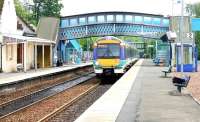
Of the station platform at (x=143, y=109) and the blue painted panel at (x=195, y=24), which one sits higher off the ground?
the blue painted panel at (x=195, y=24)

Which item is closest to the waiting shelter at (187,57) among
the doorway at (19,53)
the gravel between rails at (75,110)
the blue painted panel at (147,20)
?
the gravel between rails at (75,110)

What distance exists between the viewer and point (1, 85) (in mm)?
27312

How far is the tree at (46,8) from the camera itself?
10144cm

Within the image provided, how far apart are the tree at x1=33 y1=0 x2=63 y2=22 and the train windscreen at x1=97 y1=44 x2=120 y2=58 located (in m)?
65.8

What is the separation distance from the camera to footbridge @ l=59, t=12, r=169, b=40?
7844 cm

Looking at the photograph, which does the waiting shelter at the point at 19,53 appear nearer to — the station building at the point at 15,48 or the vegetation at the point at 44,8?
the station building at the point at 15,48

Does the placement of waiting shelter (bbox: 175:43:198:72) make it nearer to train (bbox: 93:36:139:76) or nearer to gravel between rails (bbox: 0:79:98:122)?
train (bbox: 93:36:139:76)

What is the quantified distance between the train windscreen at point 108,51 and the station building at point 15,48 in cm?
786

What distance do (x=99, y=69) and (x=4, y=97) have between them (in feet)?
39.0

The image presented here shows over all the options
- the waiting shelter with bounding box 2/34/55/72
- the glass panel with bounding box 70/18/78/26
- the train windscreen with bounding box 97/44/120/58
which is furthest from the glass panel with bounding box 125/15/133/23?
the train windscreen with bounding box 97/44/120/58

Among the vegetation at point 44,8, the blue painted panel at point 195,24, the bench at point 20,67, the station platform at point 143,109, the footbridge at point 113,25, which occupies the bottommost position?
the station platform at point 143,109

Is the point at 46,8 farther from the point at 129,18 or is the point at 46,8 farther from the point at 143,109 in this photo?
the point at 143,109

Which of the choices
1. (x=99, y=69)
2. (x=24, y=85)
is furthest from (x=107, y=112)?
(x=99, y=69)

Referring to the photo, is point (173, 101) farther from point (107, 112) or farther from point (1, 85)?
point (1, 85)
